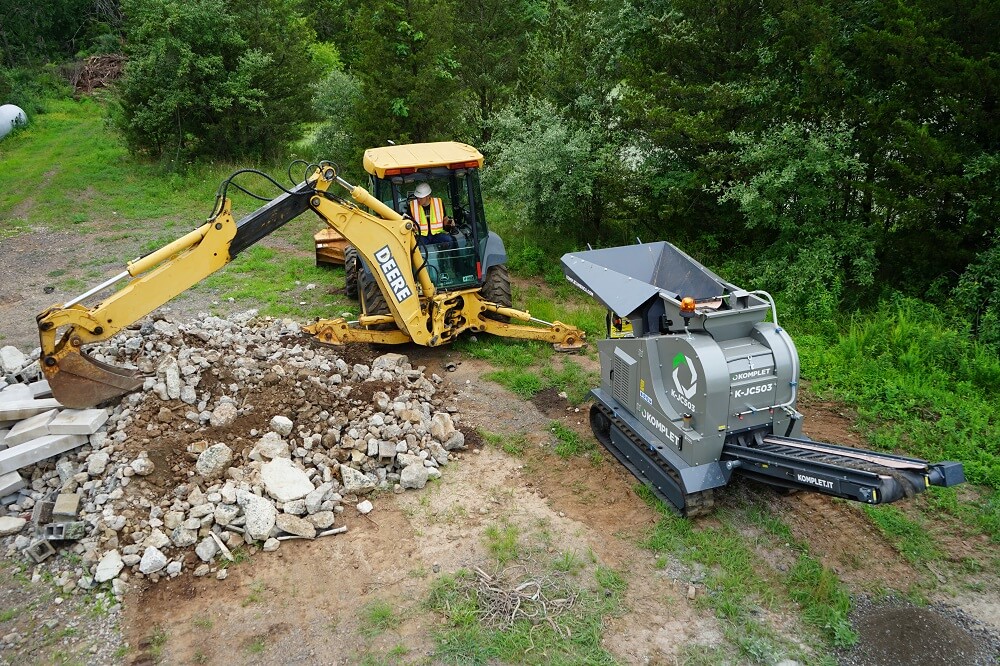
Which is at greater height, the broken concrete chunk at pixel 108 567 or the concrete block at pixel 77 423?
the concrete block at pixel 77 423

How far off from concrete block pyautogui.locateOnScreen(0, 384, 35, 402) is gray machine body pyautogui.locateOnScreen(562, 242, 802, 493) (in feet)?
17.8

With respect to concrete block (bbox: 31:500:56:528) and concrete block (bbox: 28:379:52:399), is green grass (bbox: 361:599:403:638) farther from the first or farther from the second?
concrete block (bbox: 28:379:52:399)

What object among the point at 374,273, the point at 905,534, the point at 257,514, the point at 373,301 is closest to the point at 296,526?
the point at 257,514

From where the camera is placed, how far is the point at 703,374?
521 cm

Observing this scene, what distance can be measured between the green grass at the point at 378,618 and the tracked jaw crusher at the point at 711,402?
92.3 inches

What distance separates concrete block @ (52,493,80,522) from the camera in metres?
5.52

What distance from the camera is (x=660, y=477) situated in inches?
231

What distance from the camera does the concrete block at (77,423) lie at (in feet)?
19.6

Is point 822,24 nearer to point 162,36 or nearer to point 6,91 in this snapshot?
point 162,36

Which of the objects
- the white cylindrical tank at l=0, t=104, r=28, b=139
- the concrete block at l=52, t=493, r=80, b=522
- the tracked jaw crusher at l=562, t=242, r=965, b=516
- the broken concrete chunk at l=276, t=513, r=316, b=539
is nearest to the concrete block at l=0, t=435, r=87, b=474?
the concrete block at l=52, t=493, r=80, b=522

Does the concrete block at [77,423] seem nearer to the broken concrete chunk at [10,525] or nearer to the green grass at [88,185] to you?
the broken concrete chunk at [10,525]

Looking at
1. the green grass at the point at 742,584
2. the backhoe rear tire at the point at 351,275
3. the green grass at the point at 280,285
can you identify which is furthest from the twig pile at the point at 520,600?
the backhoe rear tire at the point at 351,275

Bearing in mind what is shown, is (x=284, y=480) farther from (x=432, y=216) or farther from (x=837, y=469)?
(x=837, y=469)

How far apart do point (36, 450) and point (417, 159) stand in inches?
189
